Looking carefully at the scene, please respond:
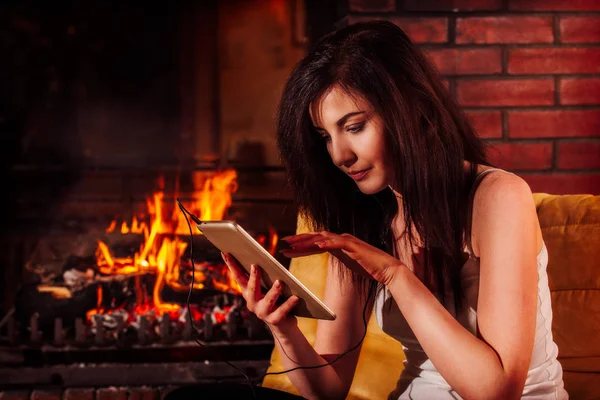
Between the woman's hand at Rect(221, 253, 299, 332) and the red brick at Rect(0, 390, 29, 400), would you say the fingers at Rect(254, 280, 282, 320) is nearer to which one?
the woman's hand at Rect(221, 253, 299, 332)

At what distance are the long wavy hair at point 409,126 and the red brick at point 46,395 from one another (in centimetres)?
110

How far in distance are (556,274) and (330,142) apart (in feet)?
1.90

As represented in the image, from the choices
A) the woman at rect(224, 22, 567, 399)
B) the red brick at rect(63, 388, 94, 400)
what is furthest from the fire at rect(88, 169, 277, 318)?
the woman at rect(224, 22, 567, 399)

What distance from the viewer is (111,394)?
1.95m

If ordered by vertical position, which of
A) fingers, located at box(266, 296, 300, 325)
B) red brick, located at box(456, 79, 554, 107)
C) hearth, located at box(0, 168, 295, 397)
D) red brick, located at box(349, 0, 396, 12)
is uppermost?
red brick, located at box(349, 0, 396, 12)

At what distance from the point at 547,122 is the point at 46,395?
164 cm

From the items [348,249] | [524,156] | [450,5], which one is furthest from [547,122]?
[348,249]

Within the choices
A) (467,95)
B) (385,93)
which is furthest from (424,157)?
(467,95)

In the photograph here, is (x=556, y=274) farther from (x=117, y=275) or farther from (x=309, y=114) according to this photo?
(x=117, y=275)

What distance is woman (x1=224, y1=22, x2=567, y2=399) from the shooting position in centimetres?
106

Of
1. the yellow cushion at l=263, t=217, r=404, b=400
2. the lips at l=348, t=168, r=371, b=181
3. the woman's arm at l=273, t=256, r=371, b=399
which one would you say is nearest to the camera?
the lips at l=348, t=168, r=371, b=181

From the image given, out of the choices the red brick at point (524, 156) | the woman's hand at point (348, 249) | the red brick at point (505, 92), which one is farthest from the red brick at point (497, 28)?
the woman's hand at point (348, 249)

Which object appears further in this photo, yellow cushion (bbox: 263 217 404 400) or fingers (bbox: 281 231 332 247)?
yellow cushion (bbox: 263 217 404 400)

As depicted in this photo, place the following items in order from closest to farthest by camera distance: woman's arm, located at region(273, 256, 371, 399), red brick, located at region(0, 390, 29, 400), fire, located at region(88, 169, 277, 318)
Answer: woman's arm, located at region(273, 256, 371, 399)
red brick, located at region(0, 390, 29, 400)
fire, located at region(88, 169, 277, 318)
